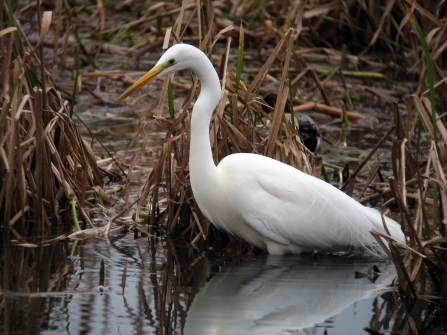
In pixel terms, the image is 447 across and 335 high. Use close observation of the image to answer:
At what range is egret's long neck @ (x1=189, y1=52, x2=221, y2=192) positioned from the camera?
437 cm

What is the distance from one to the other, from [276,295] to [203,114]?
1.13 meters

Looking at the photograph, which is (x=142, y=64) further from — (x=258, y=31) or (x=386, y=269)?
(x=386, y=269)

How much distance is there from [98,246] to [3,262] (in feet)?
2.04

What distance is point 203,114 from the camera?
438 centimetres

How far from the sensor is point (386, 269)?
4.57m

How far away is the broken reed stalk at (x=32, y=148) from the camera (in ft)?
15.4

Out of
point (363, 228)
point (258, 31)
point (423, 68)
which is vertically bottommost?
point (363, 228)

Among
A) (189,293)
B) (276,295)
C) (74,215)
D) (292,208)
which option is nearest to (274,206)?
(292,208)

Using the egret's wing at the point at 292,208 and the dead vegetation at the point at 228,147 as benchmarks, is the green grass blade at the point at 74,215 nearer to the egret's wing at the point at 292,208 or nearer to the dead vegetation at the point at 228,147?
the dead vegetation at the point at 228,147

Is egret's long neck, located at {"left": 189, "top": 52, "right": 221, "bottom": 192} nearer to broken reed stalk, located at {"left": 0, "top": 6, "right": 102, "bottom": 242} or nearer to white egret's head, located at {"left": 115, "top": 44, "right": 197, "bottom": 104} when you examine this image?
white egret's head, located at {"left": 115, "top": 44, "right": 197, "bottom": 104}

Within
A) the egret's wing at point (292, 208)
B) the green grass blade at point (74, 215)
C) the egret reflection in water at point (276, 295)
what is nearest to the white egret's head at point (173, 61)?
the egret's wing at point (292, 208)

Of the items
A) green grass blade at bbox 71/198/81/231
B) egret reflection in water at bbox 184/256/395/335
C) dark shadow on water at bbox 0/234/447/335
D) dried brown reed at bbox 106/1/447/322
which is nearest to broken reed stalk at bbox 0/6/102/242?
green grass blade at bbox 71/198/81/231

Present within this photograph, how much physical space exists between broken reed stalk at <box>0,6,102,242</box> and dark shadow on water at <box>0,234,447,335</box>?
38cm

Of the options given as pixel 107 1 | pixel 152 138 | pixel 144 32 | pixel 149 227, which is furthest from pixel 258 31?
A: pixel 149 227
